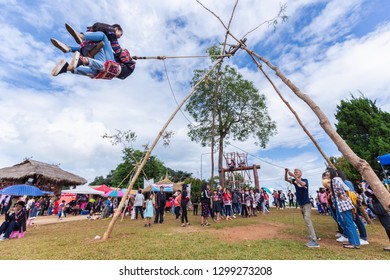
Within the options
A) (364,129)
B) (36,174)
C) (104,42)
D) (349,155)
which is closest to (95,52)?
(104,42)

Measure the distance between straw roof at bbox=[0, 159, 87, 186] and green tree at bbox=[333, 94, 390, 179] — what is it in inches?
1034

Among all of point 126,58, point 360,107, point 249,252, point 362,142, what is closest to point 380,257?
point 249,252

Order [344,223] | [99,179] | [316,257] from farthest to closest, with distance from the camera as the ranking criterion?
[99,179]
[344,223]
[316,257]

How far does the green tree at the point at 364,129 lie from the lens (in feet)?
48.5

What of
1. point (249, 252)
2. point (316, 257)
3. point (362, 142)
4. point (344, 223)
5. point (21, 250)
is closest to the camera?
point (316, 257)

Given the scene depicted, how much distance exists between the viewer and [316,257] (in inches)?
179

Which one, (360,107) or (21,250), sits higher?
(360,107)

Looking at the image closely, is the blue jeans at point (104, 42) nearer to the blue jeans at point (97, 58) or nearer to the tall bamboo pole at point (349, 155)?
the blue jeans at point (97, 58)

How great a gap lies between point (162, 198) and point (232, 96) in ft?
47.4

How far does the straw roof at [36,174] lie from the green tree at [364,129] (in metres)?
26.3

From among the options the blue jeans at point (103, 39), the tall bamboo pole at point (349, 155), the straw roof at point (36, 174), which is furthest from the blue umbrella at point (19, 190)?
the tall bamboo pole at point (349, 155)

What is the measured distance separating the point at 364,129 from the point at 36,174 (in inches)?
1178

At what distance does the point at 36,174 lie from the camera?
20375 mm

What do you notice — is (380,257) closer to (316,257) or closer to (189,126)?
(316,257)
